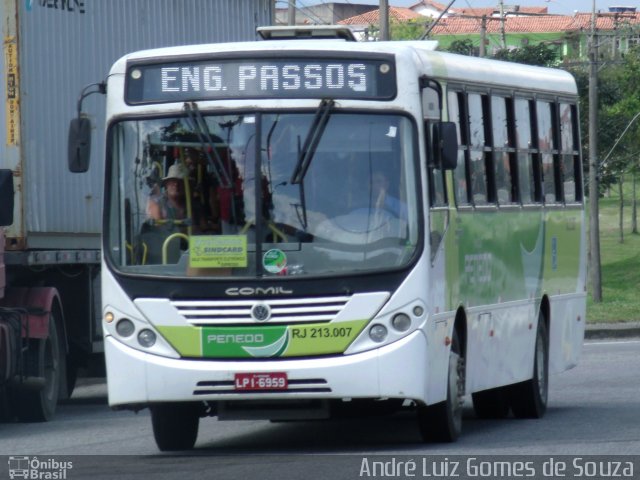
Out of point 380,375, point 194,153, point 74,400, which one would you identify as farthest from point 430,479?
point 74,400

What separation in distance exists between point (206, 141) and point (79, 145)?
0.93 metres

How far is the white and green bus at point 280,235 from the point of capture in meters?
10.9

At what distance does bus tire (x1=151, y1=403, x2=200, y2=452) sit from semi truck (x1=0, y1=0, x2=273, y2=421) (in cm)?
314

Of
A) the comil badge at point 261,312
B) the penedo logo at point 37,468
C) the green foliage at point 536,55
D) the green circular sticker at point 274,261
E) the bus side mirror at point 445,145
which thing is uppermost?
the green foliage at point 536,55

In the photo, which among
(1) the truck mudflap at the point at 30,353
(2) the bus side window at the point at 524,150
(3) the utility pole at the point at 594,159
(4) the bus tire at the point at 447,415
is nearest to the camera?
(4) the bus tire at the point at 447,415

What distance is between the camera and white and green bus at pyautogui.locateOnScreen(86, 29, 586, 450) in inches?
428

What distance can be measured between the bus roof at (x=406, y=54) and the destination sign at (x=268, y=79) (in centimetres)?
7

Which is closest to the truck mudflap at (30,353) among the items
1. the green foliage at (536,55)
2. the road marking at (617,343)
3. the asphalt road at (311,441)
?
the asphalt road at (311,441)

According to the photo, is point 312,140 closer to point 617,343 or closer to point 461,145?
point 461,145

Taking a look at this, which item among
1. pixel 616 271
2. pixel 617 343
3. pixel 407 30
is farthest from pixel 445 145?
pixel 407 30

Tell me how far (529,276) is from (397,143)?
3.46m

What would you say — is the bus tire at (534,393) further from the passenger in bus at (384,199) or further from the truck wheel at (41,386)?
the truck wheel at (41,386)

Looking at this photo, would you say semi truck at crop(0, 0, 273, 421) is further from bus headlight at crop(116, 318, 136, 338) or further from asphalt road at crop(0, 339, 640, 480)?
bus headlight at crop(116, 318, 136, 338)

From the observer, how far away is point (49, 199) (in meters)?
15.8
